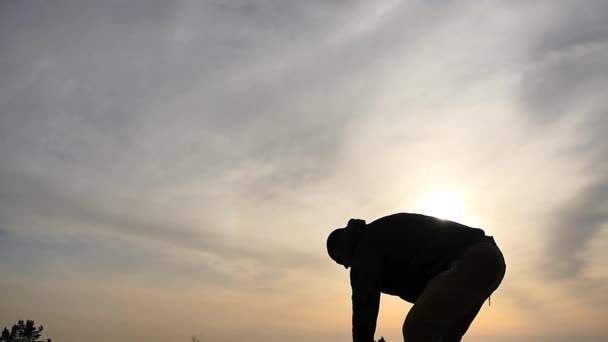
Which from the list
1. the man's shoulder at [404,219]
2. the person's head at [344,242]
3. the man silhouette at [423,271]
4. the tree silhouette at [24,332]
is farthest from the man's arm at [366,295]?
the tree silhouette at [24,332]

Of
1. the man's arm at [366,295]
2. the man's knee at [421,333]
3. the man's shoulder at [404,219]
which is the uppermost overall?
the man's shoulder at [404,219]

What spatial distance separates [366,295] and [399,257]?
21.6 inches

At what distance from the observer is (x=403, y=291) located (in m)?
5.90

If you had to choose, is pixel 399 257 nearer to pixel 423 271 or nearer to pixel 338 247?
pixel 423 271

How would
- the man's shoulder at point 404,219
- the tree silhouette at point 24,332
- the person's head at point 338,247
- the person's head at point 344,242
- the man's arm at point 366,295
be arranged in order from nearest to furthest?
the man's arm at point 366,295
the man's shoulder at point 404,219
the person's head at point 344,242
the person's head at point 338,247
the tree silhouette at point 24,332

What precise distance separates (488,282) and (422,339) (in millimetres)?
916

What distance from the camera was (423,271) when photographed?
5633 millimetres

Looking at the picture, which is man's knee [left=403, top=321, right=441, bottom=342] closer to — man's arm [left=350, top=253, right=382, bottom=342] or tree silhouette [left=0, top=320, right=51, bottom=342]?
man's arm [left=350, top=253, right=382, bottom=342]

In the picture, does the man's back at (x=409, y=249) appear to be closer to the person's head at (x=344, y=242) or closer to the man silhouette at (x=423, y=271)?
the man silhouette at (x=423, y=271)

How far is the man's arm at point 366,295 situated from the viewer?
551 cm

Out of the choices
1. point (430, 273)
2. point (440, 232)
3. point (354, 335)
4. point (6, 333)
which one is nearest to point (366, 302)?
point (354, 335)

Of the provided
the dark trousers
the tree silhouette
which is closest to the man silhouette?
the dark trousers

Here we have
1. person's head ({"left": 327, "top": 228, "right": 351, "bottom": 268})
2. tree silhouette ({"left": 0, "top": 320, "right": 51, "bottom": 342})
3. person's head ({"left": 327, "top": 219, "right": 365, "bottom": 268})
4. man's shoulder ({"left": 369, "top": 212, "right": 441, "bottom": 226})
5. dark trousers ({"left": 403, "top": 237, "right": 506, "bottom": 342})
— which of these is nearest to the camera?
dark trousers ({"left": 403, "top": 237, "right": 506, "bottom": 342})

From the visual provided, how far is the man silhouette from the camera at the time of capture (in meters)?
5.30
